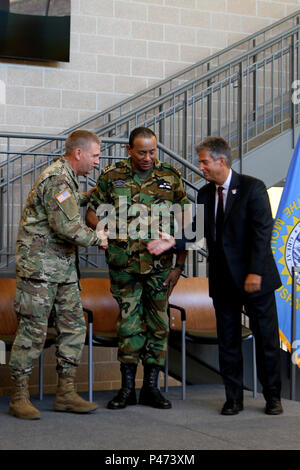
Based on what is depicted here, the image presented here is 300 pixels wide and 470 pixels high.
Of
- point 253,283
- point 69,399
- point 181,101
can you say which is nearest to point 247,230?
point 253,283

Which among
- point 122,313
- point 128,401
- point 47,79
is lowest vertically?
point 128,401

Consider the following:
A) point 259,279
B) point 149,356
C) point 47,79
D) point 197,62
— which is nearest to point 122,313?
point 149,356

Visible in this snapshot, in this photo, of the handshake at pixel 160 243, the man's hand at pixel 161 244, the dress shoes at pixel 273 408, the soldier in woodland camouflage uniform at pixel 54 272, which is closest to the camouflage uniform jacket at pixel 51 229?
the soldier in woodland camouflage uniform at pixel 54 272

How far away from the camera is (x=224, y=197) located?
360 cm

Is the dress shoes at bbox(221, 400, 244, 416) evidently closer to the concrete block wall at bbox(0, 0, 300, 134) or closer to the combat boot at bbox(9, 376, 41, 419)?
the combat boot at bbox(9, 376, 41, 419)

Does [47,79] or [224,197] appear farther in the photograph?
[47,79]

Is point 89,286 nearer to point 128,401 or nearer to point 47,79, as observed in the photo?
point 128,401

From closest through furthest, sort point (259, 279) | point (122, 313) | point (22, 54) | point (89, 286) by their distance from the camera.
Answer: point (259, 279) → point (122, 313) → point (89, 286) → point (22, 54)

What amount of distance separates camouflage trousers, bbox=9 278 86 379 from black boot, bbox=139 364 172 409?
1.48ft

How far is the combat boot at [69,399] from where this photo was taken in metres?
3.46

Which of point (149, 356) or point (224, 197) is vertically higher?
point (224, 197)

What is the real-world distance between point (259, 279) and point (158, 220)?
0.67 meters

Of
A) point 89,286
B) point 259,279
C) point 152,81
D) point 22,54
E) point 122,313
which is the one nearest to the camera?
point 259,279

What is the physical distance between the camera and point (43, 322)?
338 centimetres
